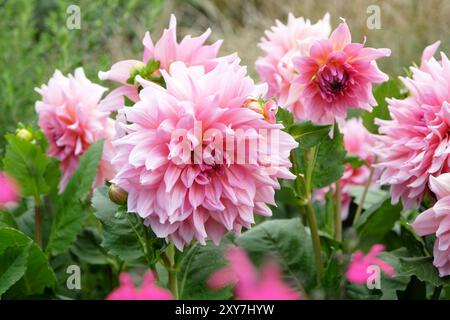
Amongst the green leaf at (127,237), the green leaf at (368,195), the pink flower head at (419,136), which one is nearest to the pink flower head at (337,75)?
the pink flower head at (419,136)

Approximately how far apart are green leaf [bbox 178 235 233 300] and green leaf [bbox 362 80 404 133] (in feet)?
1.25

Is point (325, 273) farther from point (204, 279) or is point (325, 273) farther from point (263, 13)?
point (263, 13)

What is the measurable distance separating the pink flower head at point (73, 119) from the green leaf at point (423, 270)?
0.53 m

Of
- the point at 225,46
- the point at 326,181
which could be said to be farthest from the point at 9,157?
the point at 225,46

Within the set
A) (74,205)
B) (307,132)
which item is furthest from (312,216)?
(74,205)

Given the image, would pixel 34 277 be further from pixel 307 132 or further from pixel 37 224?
pixel 307 132

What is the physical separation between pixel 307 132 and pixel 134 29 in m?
3.45

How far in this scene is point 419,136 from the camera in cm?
100

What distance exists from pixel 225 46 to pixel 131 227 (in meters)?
3.40

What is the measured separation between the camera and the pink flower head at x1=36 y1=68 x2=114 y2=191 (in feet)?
4.21

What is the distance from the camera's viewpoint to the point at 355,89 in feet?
3.41

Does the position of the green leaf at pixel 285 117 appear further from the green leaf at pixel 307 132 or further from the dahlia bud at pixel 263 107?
the dahlia bud at pixel 263 107

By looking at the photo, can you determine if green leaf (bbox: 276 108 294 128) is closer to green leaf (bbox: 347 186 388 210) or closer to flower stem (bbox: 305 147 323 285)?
flower stem (bbox: 305 147 323 285)

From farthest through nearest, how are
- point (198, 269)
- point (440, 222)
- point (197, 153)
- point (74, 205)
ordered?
point (74, 205)
point (198, 269)
point (440, 222)
point (197, 153)
